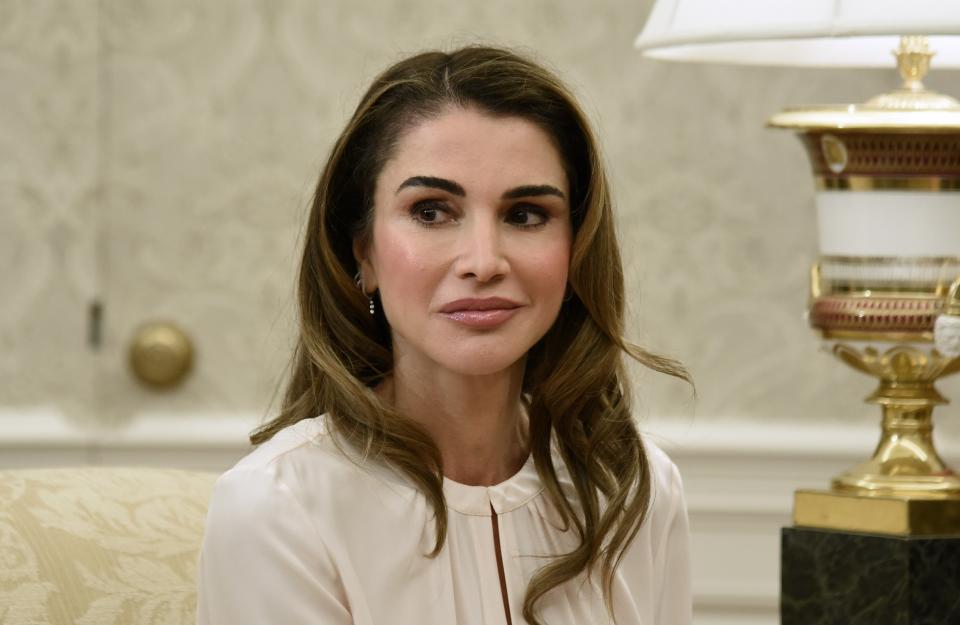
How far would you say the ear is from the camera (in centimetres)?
166

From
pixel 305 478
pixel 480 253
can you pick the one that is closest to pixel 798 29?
pixel 480 253

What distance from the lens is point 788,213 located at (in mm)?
3125

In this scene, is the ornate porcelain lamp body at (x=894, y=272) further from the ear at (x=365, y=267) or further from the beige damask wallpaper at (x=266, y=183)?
the beige damask wallpaper at (x=266, y=183)

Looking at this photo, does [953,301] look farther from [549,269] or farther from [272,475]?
[272,475]

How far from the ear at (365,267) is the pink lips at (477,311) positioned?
139 millimetres

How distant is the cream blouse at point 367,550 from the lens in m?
1.50

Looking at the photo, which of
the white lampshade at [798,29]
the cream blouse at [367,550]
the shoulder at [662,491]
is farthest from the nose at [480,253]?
the white lampshade at [798,29]

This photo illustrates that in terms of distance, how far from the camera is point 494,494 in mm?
1667

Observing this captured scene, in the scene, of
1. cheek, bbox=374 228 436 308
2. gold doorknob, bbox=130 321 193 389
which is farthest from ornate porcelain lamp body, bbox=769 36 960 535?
gold doorknob, bbox=130 321 193 389

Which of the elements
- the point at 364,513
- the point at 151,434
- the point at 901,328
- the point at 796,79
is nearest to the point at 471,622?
the point at 364,513

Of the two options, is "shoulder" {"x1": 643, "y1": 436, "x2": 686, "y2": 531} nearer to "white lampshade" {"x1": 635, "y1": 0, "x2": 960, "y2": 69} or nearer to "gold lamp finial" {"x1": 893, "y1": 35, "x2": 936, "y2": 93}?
"white lampshade" {"x1": 635, "y1": 0, "x2": 960, "y2": 69}

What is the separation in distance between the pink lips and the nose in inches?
0.9

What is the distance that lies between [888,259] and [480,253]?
81cm

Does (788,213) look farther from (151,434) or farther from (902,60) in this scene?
(151,434)
